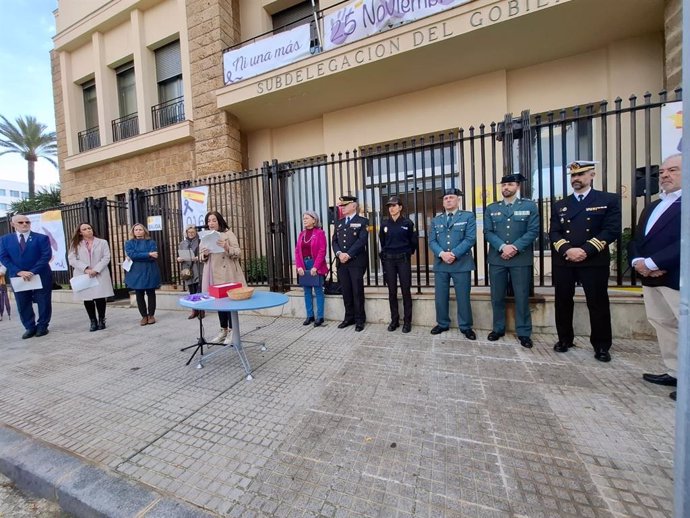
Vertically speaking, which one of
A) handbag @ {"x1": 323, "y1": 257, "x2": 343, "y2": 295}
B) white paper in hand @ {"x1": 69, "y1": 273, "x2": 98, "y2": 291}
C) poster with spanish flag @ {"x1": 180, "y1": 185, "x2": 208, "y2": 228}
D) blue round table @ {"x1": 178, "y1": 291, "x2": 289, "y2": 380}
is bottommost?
handbag @ {"x1": 323, "y1": 257, "x2": 343, "y2": 295}

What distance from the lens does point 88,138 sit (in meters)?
12.8

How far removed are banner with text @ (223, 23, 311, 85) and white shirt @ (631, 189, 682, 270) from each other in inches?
304

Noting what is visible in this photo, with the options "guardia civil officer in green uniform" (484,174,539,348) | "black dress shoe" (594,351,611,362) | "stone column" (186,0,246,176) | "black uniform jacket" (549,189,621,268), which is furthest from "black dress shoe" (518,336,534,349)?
"stone column" (186,0,246,176)

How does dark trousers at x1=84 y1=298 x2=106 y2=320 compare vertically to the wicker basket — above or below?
below

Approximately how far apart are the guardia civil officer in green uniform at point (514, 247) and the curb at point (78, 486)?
151 inches

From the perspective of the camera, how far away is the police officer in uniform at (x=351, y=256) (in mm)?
5031

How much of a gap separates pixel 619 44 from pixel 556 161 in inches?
→ 93.5

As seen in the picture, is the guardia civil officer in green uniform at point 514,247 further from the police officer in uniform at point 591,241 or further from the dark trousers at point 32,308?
the dark trousers at point 32,308

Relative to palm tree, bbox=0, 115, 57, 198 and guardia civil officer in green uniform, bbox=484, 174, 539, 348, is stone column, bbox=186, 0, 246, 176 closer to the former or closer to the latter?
guardia civil officer in green uniform, bbox=484, 174, 539, 348

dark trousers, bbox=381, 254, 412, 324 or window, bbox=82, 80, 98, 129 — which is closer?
dark trousers, bbox=381, 254, 412, 324

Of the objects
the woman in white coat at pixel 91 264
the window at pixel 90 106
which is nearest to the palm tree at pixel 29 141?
the window at pixel 90 106

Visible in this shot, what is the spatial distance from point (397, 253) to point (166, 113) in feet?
34.0

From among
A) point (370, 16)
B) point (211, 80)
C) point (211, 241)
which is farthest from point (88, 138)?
Result: point (211, 241)

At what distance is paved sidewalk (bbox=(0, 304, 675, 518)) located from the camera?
1.86 m
